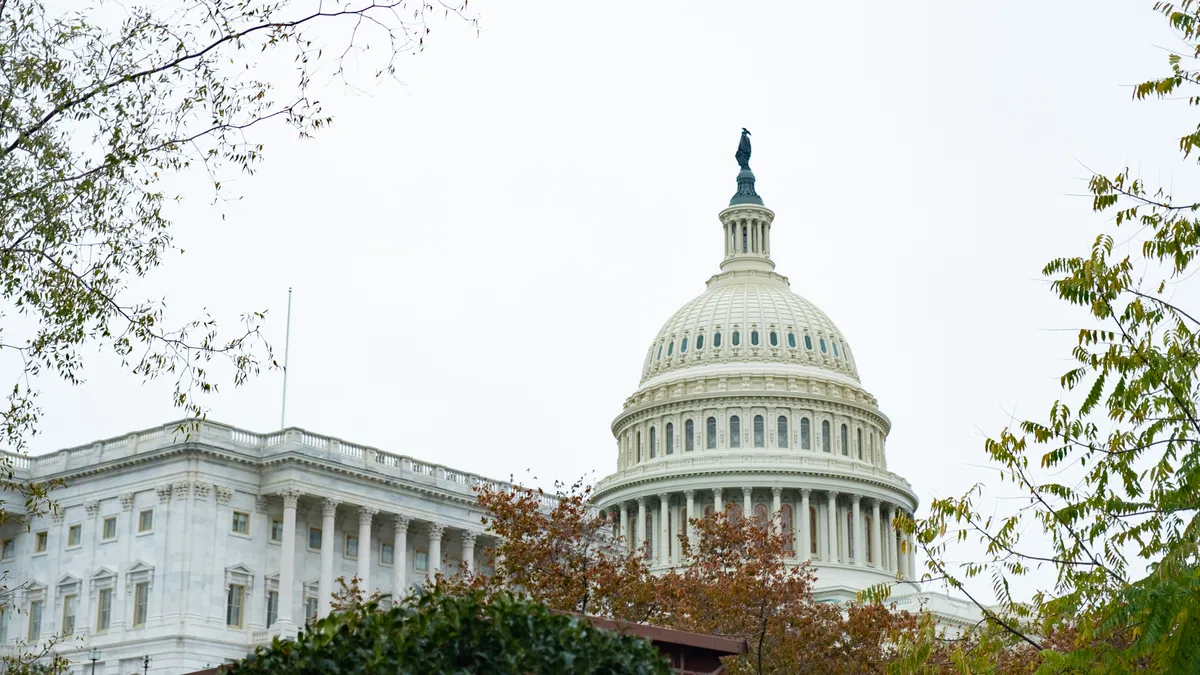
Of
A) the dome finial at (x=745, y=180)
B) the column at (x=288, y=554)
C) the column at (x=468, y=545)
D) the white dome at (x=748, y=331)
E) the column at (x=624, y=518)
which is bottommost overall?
the column at (x=288, y=554)

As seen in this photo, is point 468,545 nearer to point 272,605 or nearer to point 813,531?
point 272,605

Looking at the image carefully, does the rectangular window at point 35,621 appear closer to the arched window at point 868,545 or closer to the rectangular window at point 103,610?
the rectangular window at point 103,610

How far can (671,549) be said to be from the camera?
140000mm

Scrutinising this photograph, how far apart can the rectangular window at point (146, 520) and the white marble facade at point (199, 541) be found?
0.30ft

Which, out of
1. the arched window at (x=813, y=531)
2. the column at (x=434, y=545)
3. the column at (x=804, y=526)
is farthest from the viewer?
the arched window at (x=813, y=531)

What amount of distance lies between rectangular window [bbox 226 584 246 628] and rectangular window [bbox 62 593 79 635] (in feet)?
25.8

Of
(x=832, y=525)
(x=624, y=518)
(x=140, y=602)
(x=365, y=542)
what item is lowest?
(x=140, y=602)

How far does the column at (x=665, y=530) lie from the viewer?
140 meters

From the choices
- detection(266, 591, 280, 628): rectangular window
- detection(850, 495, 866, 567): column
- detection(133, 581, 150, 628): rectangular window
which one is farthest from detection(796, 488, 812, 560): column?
detection(133, 581, 150, 628): rectangular window

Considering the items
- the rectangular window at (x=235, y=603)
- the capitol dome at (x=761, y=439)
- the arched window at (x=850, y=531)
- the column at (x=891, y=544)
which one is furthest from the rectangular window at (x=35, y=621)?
the column at (x=891, y=544)

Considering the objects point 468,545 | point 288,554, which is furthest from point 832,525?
point 288,554

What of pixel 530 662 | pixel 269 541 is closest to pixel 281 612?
pixel 269 541

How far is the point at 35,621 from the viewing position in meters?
90.6

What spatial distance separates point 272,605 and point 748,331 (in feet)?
216
